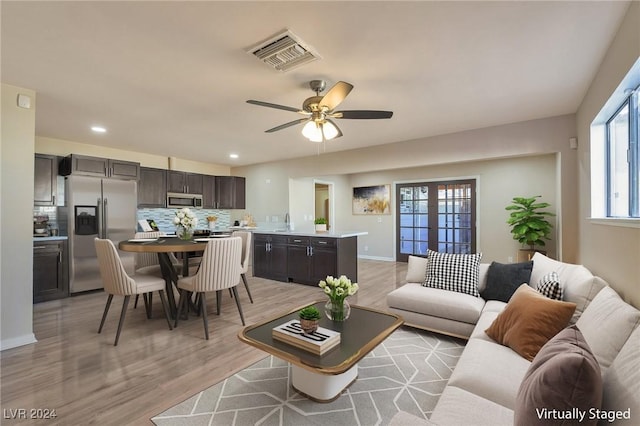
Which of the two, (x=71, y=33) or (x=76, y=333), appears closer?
(x=71, y=33)

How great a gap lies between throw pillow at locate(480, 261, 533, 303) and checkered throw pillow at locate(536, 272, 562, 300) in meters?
0.48

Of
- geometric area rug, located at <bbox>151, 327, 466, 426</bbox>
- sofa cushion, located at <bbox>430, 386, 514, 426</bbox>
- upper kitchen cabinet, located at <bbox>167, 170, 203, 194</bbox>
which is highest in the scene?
upper kitchen cabinet, located at <bbox>167, 170, 203, 194</bbox>

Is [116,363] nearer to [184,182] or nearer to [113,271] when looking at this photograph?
[113,271]

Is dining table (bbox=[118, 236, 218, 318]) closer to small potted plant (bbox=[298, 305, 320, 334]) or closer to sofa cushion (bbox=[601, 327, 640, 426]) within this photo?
small potted plant (bbox=[298, 305, 320, 334])

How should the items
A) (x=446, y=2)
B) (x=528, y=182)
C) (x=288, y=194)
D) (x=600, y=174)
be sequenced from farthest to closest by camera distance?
(x=288, y=194)
(x=528, y=182)
(x=600, y=174)
(x=446, y=2)

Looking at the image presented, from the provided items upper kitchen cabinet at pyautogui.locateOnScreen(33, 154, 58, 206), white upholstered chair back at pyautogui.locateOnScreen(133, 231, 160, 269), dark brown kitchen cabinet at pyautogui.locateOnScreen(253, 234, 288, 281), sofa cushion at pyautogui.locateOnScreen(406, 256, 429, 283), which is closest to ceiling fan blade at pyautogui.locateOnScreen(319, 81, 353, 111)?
sofa cushion at pyautogui.locateOnScreen(406, 256, 429, 283)

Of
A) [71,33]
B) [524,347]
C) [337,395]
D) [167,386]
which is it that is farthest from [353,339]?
[71,33]

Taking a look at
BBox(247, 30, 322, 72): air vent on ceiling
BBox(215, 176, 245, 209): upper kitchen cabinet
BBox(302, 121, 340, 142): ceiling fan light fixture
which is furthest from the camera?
BBox(215, 176, 245, 209): upper kitchen cabinet

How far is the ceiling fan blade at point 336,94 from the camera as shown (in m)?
2.13

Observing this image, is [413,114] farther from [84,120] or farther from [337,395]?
[84,120]

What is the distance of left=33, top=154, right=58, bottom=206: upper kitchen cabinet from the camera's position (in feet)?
13.9

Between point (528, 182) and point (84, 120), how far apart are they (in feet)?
23.4

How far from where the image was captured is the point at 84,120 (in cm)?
362

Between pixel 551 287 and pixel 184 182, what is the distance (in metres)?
6.17
